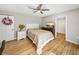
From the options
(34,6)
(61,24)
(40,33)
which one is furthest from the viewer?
Answer: (40,33)

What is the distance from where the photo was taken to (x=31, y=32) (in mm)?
1243

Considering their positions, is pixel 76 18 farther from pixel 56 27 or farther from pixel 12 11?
pixel 12 11

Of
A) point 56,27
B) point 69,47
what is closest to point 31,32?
point 56,27

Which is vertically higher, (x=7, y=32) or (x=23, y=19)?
(x=23, y=19)

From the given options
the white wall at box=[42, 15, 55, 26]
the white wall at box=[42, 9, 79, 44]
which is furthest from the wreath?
the white wall at box=[42, 9, 79, 44]

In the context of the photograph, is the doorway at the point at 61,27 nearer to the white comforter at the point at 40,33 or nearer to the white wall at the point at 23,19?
the white comforter at the point at 40,33

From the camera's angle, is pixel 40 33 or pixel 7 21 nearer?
pixel 7 21

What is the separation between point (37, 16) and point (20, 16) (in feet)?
0.93

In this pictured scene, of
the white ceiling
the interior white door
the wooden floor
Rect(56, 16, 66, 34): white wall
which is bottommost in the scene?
the wooden floor

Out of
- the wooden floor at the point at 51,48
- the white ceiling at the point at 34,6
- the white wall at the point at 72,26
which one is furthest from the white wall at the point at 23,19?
the white wall at the point at 72,26

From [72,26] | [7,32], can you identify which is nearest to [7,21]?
[7,32]

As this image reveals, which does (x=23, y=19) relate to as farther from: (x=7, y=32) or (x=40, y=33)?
(x=40, y=33)

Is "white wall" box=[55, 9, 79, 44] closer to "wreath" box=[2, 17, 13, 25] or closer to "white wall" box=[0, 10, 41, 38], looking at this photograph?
"white wall" box=[0, 10, 41, 38]

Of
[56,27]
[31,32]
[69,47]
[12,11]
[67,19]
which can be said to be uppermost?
[12,11]
